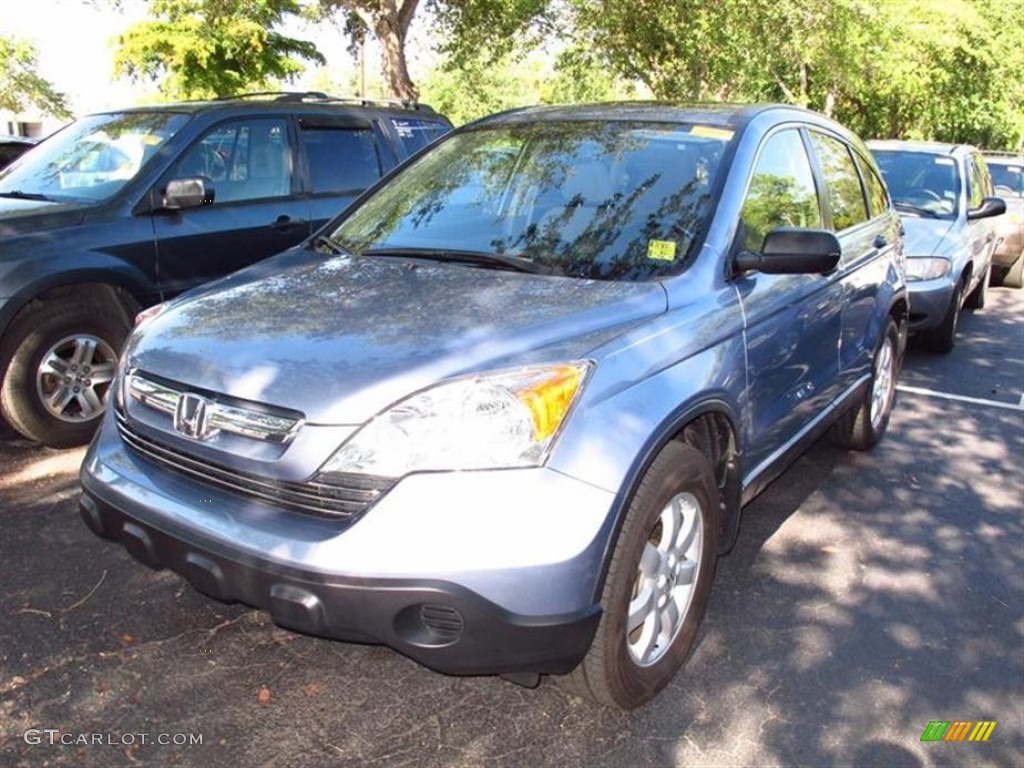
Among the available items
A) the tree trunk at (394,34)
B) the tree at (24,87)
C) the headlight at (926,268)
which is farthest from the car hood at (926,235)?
the tree at (24,87)

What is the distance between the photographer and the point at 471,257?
3.30m

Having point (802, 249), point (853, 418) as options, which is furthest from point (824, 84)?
point (802, 249)

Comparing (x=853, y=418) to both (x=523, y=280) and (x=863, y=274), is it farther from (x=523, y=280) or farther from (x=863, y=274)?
(x=523, y=280)

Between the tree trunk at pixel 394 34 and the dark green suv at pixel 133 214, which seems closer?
the dark green suv at pixel 133 214

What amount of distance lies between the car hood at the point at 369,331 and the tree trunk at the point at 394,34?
1261 centimetres

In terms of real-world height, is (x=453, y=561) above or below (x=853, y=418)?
above

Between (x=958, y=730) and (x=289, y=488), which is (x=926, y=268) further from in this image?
(x=289, y=488)

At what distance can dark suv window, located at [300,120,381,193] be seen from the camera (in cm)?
601

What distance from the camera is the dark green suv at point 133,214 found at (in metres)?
4.64

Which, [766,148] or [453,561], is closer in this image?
[453,561]

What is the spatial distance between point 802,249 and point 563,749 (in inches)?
73.1

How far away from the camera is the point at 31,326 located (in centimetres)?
464

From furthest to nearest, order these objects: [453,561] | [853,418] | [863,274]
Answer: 1. [853,418]
2. [863,274]
3. [453,561]

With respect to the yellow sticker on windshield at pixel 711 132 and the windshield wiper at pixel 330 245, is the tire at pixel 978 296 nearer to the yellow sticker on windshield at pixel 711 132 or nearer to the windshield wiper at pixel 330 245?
the yellow sticker on windshield at pixel 711 132
